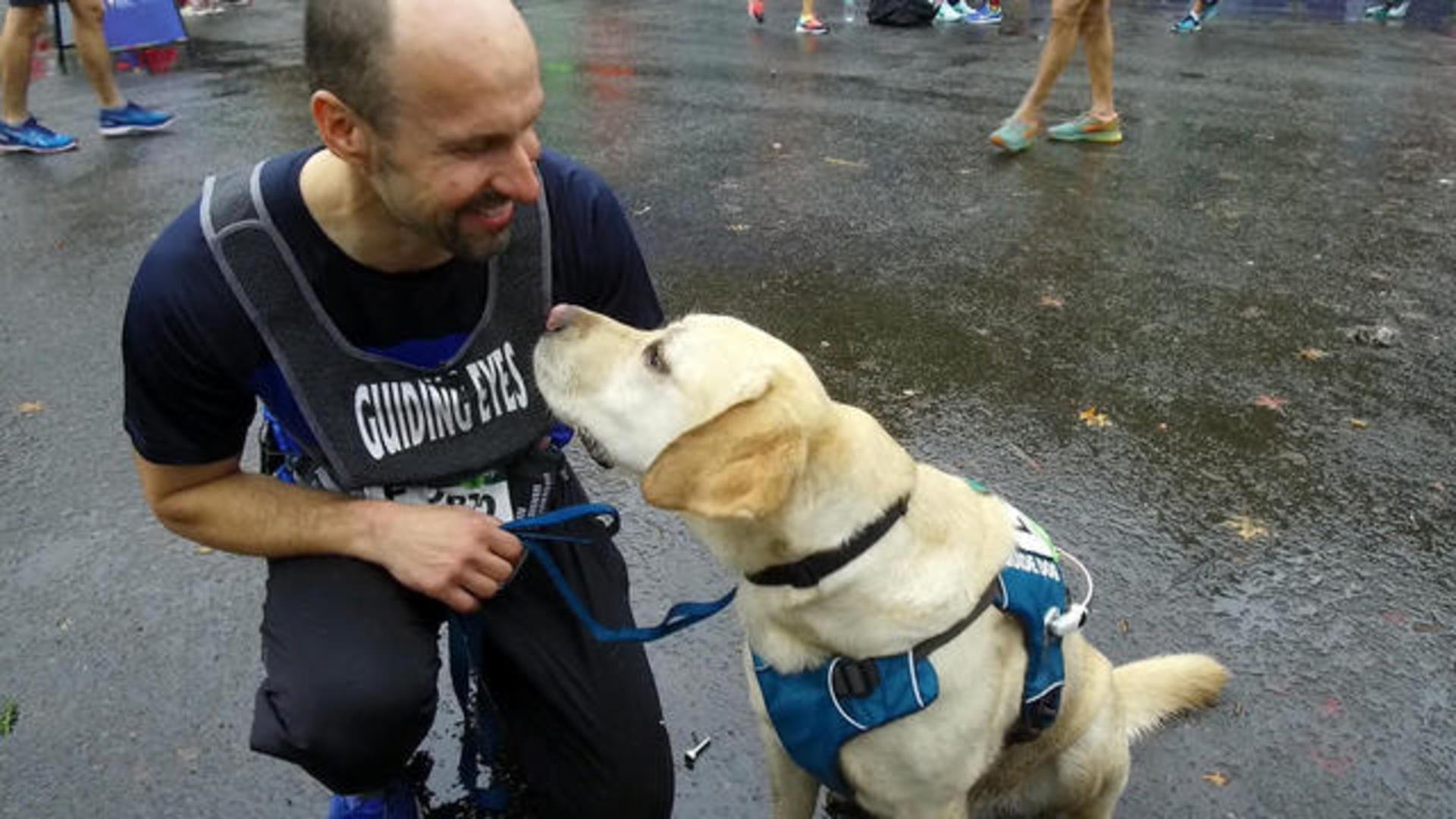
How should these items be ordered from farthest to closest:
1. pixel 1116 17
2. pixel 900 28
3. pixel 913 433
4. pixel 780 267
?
pixel 1116 17
pixel 900 28
pixel 780 267
pixel 913 433

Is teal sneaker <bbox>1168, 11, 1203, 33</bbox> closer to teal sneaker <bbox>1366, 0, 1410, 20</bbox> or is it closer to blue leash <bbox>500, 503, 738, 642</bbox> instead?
teal sneaker <bbox>1366, 0, 1410, 20</bbox>

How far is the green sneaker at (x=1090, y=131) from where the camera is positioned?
22.1ft

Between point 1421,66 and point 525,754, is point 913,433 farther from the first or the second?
point 1421,66

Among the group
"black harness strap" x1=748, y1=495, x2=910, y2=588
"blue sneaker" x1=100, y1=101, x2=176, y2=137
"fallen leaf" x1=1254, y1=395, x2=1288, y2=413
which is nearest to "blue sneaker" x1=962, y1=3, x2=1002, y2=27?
"blue sneaker" x1=100, y1=101, x2=176, y2=137

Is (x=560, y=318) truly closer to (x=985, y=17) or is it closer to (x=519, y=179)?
(x=519, y=179)

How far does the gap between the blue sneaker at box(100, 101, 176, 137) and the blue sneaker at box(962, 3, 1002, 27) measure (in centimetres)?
841

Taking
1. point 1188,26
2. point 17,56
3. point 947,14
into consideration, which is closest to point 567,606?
point 17,56

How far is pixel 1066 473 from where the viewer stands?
3521 millimetres

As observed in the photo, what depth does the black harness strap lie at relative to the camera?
1.88 metres

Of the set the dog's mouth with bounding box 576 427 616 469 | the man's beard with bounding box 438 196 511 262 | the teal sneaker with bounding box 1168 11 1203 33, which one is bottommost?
the dog's mouth with bounding box 576 427 616 469

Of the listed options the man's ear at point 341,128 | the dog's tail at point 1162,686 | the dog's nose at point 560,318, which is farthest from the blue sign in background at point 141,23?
the dog's tail at point 1162,686

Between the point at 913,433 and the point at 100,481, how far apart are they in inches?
113

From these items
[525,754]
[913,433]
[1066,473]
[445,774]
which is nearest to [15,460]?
[445,774]

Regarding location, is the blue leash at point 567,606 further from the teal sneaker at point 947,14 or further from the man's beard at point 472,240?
the teal sneaker at point 947,14
